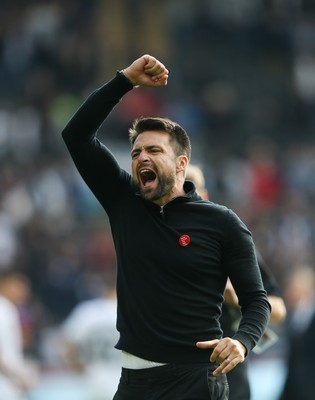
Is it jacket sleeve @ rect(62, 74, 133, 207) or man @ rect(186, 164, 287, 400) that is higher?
jacket sleeve @ rect(62, 74, 133, 207)

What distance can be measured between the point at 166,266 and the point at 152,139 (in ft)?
1.85

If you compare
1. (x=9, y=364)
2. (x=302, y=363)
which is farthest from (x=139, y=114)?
(x=302, y=363)

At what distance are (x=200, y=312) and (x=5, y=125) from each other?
1366 cm

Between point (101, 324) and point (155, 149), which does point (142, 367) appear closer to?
point (155, 149)

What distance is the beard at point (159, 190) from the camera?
5133 millimetres

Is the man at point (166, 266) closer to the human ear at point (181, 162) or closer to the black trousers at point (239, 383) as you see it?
the human ear at point (181, 162)

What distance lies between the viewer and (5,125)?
60.4 feet

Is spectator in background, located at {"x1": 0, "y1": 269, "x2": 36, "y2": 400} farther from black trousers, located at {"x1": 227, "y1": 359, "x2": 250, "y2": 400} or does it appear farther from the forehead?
the forehead

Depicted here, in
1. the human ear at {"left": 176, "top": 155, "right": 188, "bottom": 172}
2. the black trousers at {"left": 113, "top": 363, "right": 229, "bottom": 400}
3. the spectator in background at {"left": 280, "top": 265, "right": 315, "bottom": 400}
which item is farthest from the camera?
the spectator in background at {"left": 280, "top": 265, "right": 315, "bottom": 400}

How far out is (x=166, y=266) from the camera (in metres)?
5.09

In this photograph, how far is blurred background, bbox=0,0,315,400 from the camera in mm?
15258

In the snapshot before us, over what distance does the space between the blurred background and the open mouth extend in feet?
20.4

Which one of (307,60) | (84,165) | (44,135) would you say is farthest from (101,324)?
(307,60)

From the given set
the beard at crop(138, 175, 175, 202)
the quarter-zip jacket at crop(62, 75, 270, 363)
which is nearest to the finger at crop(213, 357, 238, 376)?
the quarter-zip jacket at crop(62, 75, 270, 363)
